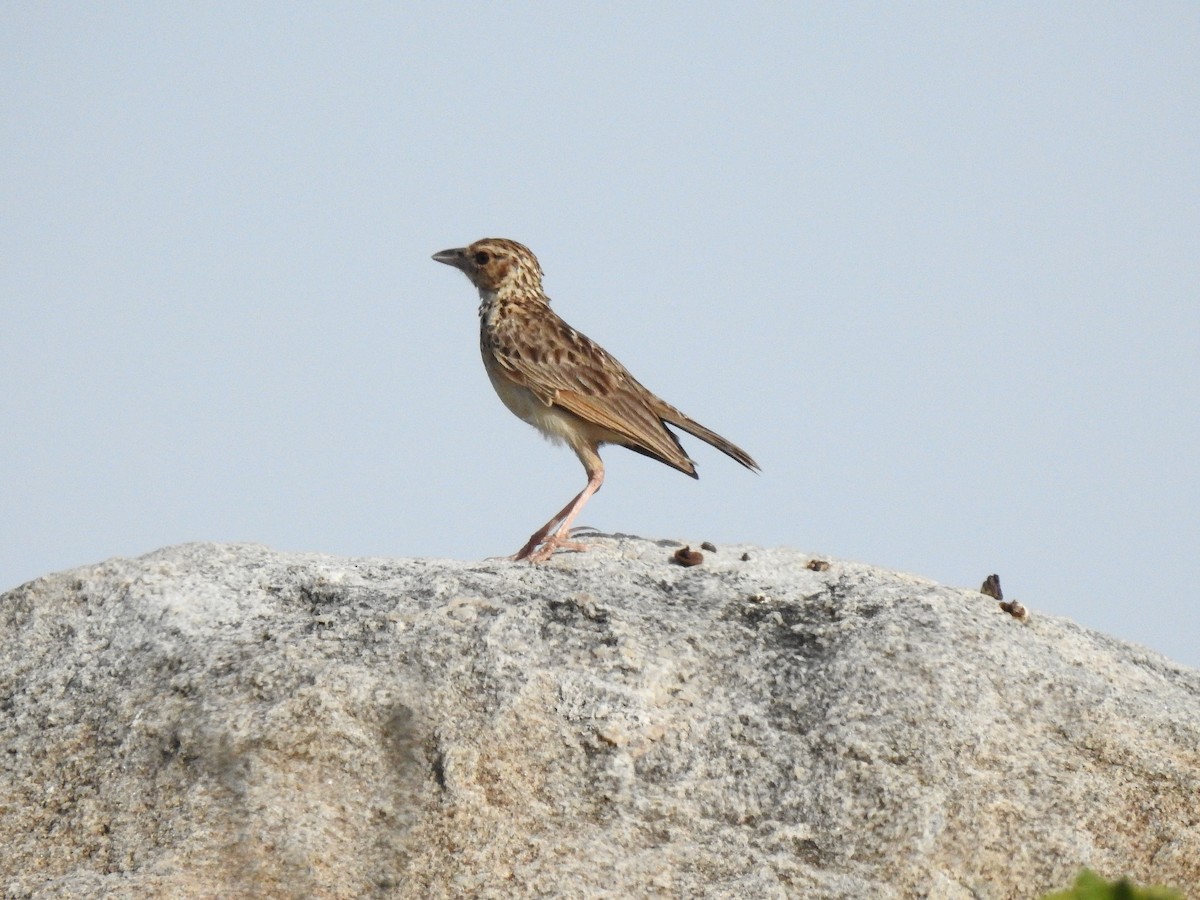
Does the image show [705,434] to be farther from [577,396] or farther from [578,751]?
[578,751]

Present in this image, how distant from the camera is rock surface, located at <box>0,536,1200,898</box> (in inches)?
191

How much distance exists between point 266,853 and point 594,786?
1140 millimetres

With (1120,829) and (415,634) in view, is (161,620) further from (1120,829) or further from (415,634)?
(1120,829)

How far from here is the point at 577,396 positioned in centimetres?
905

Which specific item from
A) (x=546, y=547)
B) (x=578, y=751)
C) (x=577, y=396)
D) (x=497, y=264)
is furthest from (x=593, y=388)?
(x=578, y=751)

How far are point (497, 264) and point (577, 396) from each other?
5.47ft

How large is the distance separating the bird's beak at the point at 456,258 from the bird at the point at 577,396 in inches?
26.7

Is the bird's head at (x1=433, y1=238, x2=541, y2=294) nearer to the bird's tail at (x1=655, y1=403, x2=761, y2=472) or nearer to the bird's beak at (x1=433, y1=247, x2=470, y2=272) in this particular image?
the bird's beak at (x1=433, y1=247, x2=470, y2=272)

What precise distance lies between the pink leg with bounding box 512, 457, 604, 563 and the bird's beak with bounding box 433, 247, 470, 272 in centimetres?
212

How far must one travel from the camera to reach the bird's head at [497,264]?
33.7ft

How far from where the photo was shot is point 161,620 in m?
5.93

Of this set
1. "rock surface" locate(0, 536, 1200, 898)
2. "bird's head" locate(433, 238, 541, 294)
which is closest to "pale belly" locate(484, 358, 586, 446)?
"bird's head" locate(433, 238, 541, 294)

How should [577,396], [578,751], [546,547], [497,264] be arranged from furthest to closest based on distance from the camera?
[497,264]
[577,396]
[546,547]
[578,751]

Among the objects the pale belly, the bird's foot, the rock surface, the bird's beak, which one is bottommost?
the rock surface
